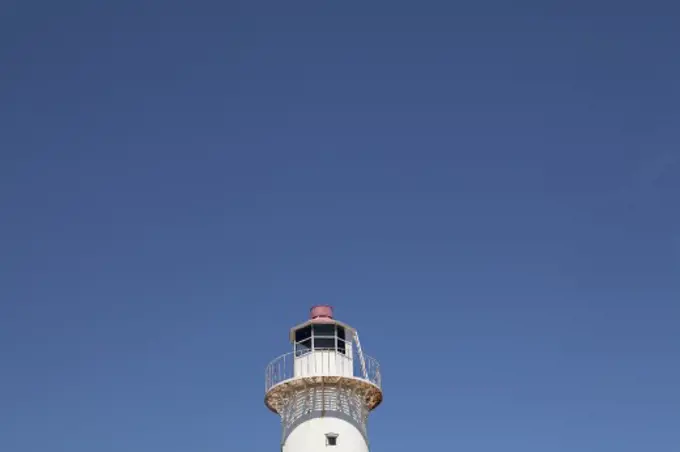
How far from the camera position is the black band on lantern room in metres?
43.3

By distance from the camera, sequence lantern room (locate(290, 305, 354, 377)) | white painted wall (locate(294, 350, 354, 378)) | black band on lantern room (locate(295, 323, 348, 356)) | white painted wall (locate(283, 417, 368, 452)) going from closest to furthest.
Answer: white painted wall (locate(283, 417, 368, 452)) < white painted wall (locate(294, 350, 354, 378)) < lantern room (locate(290, 305, 354, 377)) < black band on lantern room (locate(295, 323, 348, 356))

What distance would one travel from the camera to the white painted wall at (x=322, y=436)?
41156 mm

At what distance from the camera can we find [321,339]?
43.4 m

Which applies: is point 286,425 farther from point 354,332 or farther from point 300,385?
point 354,332

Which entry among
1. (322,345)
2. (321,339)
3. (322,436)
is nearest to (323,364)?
(322,345)

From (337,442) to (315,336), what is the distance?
4856 millimetres

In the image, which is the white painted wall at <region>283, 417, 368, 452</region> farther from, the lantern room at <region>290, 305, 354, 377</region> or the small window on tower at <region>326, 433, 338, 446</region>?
the lantern room at <region>290, 305, 354, 377</region>

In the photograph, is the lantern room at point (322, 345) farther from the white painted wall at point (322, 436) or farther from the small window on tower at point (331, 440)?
the small window on tower at point (331, 440)

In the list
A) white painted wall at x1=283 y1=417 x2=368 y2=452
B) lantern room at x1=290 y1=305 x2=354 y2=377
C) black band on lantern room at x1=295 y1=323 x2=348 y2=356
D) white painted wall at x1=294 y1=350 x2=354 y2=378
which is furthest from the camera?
black band on lantern room at x1=295 y1=323 x2=348 y2=356

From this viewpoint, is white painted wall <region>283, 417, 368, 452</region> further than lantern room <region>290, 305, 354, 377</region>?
No

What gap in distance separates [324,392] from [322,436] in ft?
6.58

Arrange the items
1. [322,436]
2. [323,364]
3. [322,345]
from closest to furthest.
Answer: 1. [322,436]
2. [323,364]
3. [322,345]

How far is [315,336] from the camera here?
43.4 metres

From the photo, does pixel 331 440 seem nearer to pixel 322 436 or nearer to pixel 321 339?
pixel 322 436
